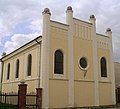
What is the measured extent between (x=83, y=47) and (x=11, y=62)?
475 inches

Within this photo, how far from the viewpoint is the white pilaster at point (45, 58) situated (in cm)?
1959

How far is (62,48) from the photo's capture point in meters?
21.8

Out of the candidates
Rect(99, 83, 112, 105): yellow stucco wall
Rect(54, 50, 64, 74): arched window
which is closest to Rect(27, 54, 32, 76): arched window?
Rect(54, 50, 64, 74): arched window

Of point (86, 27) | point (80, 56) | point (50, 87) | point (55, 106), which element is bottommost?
point (55, 106)

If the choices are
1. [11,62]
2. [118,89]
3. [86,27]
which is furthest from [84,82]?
[11,62]

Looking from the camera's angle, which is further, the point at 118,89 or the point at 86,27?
the point at 118,89

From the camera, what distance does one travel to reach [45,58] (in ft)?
66.4

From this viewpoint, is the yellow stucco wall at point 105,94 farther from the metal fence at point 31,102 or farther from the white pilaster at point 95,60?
the metal fence at point 31,102

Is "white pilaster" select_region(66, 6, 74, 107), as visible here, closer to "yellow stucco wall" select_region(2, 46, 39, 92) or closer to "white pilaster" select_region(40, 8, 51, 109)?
"white pilaster" select_region(40, 8, 51, 109)

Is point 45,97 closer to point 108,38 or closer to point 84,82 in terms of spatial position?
point 84,82

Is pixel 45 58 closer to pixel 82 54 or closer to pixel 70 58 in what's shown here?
pixel 70 58

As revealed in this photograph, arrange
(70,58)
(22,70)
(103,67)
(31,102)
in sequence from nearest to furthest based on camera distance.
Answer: (31,102)
(70,58)
(103,67)
(22,70)

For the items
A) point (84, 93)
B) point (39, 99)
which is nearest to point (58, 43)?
point (39, 99)

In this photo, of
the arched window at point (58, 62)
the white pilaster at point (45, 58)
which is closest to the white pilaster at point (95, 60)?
the arched window at point (58, 62)
